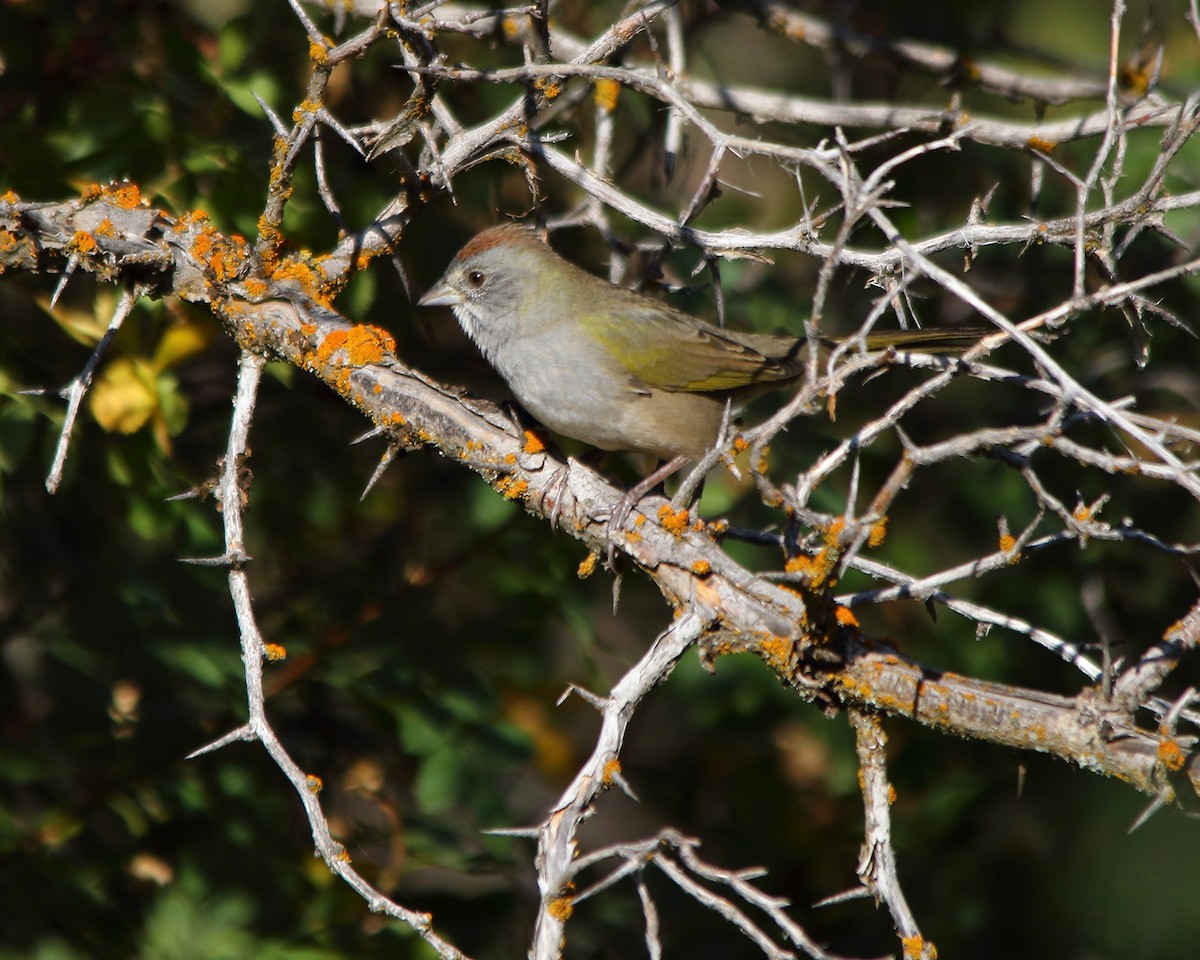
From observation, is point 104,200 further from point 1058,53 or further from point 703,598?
point 1058,53

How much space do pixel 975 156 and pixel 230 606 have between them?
3.64m

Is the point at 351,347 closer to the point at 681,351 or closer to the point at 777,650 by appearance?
the point at 777,650

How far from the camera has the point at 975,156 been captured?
4.98 m

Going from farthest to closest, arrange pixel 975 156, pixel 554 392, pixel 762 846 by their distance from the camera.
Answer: pixel 975 156 → pixel 762 846 → pixel 554 392

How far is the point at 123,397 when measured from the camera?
349 centimetres

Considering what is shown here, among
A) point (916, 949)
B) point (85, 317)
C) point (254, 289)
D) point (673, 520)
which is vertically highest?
point (254, 289)

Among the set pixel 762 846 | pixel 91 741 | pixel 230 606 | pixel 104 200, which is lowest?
pixel 762 846

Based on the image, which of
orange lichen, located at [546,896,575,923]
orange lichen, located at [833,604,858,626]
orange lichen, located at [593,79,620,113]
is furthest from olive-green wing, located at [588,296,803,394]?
orange lichen, located at [546,896,575,923]

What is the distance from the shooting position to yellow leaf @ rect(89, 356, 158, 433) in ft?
11.4

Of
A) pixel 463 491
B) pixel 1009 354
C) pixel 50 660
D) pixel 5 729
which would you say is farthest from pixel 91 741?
pixel 1009 354

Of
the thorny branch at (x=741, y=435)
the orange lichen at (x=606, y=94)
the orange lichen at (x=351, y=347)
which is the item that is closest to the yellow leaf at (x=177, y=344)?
the thorny branch at (x=741, y=435)

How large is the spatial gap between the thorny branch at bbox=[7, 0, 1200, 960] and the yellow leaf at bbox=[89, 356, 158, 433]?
32 centimetres

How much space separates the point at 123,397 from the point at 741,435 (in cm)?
197

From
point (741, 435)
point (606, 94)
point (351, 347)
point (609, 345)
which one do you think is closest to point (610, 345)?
point (609, 345)
